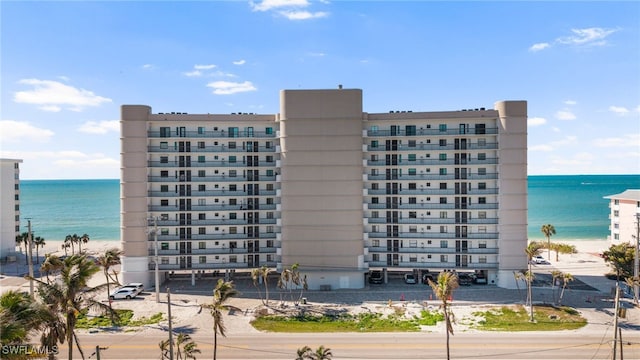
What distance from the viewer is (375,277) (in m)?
60.9

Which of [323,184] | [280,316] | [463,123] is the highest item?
[463,123]

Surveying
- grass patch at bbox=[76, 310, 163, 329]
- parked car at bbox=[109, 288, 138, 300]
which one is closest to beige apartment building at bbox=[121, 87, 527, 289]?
parked car at bbox=[109, 288, 138, 300]

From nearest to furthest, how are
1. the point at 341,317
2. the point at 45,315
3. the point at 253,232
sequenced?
the point at 45,315 → the point at 341,317 → the point at 253,232

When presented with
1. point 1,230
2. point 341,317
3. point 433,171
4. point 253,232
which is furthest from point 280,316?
point 1,230

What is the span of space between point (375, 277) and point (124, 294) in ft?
120

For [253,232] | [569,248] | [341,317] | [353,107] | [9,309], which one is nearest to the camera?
[9,309]

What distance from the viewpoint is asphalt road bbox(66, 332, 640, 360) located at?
35.9 meters

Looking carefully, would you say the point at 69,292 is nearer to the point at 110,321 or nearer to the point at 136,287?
the point at 110,321

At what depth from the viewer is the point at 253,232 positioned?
61.2 m

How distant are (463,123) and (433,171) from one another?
8.56 metres

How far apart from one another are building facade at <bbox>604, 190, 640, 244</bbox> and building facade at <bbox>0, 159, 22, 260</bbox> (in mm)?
127358

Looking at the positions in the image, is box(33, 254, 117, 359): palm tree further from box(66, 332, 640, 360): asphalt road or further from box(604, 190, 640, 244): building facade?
box(604, 190, 640, 244): building facade

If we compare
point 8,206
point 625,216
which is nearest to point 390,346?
point 625,216

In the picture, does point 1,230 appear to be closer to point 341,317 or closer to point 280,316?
point 280,316
